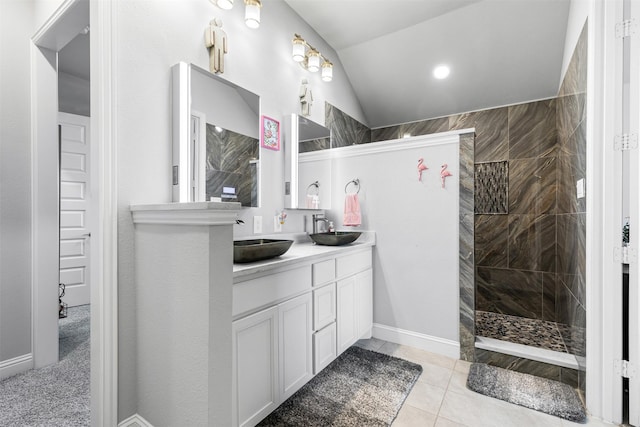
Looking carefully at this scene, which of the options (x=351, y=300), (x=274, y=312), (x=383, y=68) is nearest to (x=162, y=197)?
(x=274, y=312)

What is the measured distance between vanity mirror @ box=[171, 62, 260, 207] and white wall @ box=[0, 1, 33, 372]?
125cm

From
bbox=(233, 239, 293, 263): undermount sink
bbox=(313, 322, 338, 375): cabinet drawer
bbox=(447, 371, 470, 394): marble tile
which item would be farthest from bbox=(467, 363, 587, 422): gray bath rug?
bbox=(233, 239, 293, 263): undermount sink

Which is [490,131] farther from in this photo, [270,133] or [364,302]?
[270,133]

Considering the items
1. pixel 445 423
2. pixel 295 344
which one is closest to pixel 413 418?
pixel 445 423

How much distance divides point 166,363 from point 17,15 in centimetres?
250

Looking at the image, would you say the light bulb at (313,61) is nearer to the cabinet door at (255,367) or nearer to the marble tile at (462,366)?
the cabinet door at (255,367)

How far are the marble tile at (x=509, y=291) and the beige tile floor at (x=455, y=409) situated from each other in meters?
1.57

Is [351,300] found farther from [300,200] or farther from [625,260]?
[625,260]

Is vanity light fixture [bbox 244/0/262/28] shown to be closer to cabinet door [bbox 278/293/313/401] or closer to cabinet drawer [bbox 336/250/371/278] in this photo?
cabinet drawer [bbox 336/250/371/278]

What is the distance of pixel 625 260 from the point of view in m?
1.59

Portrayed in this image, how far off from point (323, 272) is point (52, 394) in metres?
1.77

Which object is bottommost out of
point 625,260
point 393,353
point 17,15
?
point 393,353

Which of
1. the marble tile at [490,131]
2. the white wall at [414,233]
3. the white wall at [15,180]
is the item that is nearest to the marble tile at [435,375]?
the white wall at [414,233]

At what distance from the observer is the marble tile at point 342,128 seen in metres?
3.21
